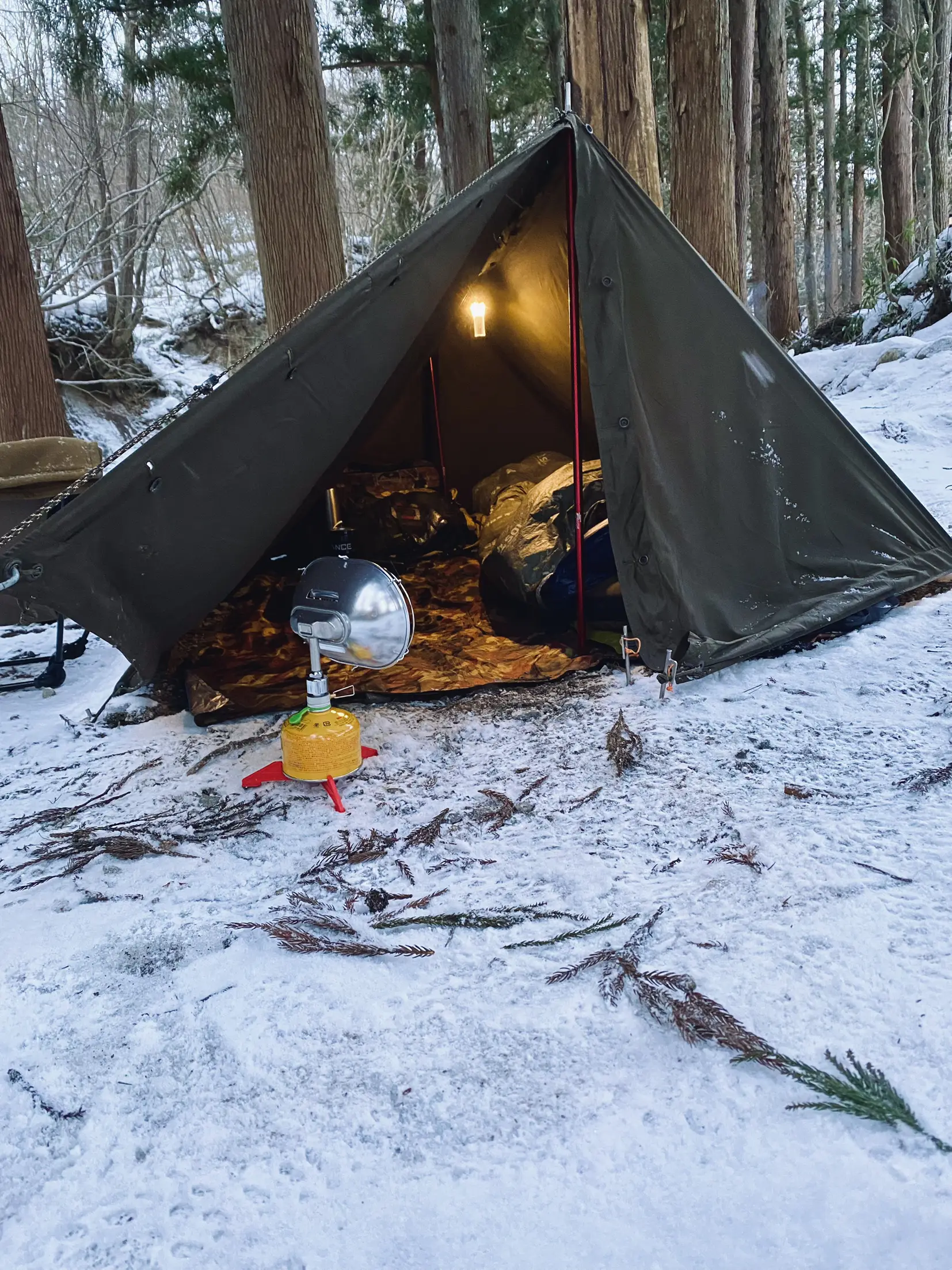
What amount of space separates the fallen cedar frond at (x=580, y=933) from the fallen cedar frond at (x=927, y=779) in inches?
36.3

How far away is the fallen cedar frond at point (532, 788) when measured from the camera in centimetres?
245

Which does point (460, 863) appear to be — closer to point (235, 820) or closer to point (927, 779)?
point (235, 820)

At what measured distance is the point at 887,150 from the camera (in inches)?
455

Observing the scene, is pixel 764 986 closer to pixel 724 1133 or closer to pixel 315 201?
pixel 724 1133

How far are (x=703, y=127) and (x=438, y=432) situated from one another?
2.35m

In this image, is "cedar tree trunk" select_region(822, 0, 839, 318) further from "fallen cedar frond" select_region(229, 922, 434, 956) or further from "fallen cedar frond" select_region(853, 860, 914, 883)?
"fallen cedar frond" select_region(229, 922, 434, 956)

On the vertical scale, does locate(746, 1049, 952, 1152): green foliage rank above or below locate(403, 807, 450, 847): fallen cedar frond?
below

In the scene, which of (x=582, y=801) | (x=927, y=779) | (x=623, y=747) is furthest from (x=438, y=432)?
(x=927, y=779)

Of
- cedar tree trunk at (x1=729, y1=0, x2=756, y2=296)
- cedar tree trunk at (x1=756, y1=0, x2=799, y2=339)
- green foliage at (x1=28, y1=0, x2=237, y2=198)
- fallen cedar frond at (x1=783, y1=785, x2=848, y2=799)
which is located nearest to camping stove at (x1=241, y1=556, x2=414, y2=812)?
fallen cedar frond at (x1=783, y1=785, x2=848, y2=799)

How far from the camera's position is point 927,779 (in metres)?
2.29

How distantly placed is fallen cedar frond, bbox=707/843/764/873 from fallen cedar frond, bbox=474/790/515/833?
1.83ft

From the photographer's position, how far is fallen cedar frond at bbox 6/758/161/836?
8.02ft

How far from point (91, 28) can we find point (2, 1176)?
7690 mm

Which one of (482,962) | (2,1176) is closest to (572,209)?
(482,962)
